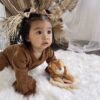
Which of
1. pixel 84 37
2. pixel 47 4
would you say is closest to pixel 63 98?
pixel 47 4

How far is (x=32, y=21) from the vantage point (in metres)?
0.96

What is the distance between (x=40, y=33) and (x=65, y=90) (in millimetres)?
276

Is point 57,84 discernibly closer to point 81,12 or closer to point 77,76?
point 77,76

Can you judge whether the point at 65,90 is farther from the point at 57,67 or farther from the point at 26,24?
the point at 26,24

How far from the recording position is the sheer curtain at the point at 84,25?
170 centimetres

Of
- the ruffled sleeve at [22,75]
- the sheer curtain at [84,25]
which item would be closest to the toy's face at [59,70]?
the ruffled sleeve at [22,75]

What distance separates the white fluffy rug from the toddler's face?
19 cm

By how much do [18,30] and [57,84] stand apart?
306 millimetres

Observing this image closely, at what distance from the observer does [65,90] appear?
100 cm

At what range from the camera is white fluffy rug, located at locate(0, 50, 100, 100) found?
950 millimetres

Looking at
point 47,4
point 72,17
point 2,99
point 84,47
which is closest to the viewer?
point 2,99

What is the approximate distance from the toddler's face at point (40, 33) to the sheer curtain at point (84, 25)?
2.26ft

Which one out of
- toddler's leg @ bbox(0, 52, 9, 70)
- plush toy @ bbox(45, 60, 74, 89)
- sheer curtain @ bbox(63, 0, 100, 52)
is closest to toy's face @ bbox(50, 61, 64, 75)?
plush toy @ bbox(45, 60, 74, 89)

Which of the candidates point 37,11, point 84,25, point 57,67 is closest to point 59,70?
point 57,67
